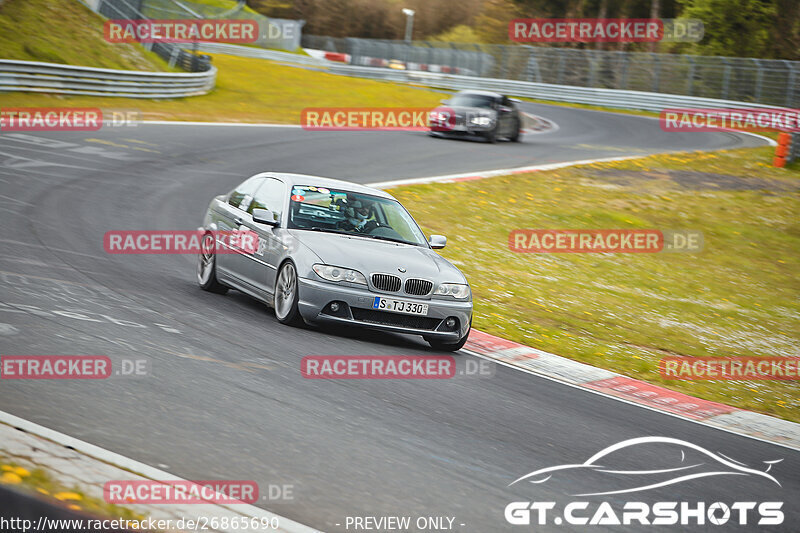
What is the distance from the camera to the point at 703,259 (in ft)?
59.9

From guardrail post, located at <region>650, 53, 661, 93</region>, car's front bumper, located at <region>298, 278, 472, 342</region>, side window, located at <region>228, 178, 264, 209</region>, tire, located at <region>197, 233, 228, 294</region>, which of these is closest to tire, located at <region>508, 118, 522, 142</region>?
side window, located at <region>228, 178, 264, 209</region>

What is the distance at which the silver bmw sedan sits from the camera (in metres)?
8.89

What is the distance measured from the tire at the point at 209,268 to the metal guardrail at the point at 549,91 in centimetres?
3848

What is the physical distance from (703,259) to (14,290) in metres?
13.4

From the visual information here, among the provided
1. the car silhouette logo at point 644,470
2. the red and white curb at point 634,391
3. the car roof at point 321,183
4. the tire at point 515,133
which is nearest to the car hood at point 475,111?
the tire at point 515,133

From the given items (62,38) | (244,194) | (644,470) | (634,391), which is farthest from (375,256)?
(62,38)

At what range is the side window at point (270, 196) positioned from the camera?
1009cm

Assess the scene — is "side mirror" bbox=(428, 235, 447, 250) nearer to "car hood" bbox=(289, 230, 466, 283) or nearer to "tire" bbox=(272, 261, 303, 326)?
"car hood" bbox=(289, 230, 466, 283)

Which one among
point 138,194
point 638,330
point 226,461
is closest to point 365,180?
point 138,194

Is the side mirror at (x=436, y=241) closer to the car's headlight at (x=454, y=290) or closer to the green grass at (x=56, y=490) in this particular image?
the car's headlight at (x=454, y=290)

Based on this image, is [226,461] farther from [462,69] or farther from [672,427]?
[462,69]

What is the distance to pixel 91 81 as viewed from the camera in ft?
95.5

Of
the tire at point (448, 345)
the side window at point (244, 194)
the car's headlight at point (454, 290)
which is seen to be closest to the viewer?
the car's headlight at point (454, 290)

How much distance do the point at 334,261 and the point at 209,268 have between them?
2.41m
